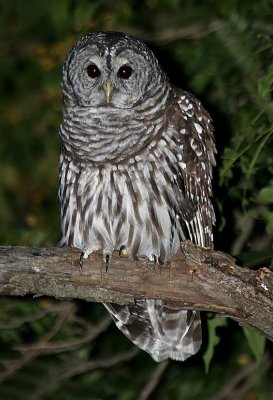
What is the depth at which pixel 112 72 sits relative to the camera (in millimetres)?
5715

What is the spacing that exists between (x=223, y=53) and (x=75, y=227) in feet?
5.12

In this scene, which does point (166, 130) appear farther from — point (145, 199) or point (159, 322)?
point (159, 322)

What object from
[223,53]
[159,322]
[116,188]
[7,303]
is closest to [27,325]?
[7,303]

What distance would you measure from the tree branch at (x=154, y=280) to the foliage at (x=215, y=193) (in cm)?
48

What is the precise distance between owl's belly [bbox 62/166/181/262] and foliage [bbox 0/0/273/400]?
16.8 inches

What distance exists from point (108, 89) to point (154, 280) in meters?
1.24

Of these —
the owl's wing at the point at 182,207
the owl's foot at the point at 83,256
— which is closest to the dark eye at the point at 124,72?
the owl's wing at the point at 182,207

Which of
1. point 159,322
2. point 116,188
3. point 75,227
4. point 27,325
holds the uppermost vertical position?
point 116,188

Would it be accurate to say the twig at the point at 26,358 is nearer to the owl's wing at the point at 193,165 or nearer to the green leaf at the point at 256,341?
the owl's wing at the point at 193,165

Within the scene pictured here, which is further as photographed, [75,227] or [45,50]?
[45,50]

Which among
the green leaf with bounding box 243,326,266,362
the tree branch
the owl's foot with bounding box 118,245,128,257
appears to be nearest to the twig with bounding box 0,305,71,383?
the owl's foot with bounding box 118,245,128,257

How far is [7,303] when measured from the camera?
6.60 metres

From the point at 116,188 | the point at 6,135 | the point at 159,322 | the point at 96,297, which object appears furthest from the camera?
the point at 6,135

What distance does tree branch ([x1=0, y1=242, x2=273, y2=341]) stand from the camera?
4773 millimetres
